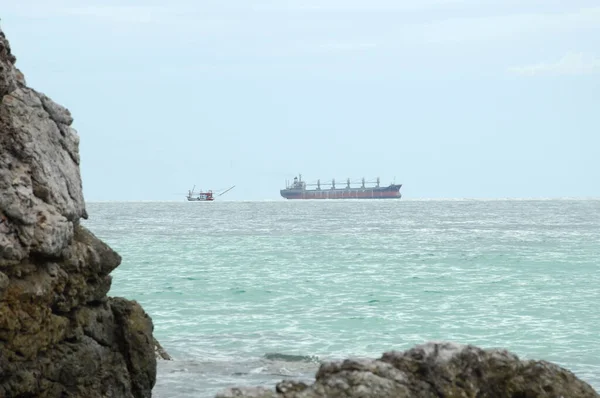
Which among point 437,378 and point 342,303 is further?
point 342,303

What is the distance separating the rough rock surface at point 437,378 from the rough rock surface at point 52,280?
10.2 feet

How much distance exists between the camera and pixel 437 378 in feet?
16.5

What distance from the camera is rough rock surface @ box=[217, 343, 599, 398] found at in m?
4.67

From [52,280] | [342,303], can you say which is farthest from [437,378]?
[342,303]

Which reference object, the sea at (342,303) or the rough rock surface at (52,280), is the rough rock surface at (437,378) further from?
the sea at (342,303)

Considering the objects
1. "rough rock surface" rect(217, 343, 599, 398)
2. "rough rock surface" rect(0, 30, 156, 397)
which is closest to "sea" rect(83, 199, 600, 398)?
"rough rock surface" rect(0, 30, 156, 397)

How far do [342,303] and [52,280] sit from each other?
14.4 m

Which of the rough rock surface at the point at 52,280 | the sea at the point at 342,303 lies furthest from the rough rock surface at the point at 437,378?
the sea at the point at 342,303

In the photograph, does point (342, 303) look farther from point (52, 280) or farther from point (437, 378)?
point (437, 378)

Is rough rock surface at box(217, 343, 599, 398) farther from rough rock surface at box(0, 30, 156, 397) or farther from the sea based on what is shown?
the sea

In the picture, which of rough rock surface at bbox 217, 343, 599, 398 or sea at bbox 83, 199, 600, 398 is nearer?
rough rock surface at bbox 217, 343, 599, 398

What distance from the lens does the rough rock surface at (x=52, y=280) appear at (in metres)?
6.91

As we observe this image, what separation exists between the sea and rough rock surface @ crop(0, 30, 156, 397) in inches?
75.4

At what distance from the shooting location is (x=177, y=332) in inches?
631
